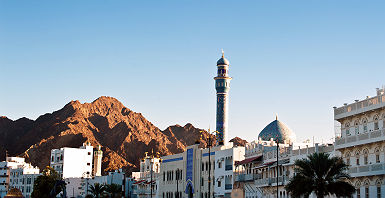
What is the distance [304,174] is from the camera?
4450 cm

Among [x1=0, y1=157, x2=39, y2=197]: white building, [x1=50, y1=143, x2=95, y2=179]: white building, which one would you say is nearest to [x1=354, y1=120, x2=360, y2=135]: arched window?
[x1=50, y1=143, x2=95, y2=179]: white building

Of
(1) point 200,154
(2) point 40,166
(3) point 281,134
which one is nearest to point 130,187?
(1) point 200,154

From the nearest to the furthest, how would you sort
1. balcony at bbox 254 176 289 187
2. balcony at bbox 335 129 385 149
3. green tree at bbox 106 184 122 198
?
balcony at bbox 335 129 385 149
balcony at bbox 254 176 289 187
green tree at bbox 106 184 122 198

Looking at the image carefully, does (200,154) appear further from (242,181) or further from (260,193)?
(260,193)

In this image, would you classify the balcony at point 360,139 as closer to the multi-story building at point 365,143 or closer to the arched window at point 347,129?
the multi-story building at point 365,143

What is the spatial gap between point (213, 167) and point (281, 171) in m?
20.8

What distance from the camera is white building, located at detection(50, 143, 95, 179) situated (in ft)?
466

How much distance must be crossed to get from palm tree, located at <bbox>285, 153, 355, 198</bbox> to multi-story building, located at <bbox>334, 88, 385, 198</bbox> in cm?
358

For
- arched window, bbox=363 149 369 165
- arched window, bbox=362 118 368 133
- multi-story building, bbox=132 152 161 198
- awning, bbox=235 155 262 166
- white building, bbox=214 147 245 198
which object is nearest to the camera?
arched window, bbox=363 149 369 165

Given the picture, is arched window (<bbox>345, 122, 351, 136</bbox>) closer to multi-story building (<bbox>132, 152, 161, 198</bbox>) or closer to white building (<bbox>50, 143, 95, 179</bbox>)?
multi-story building (<bbox>132, 152, 161, 198</bbox>)

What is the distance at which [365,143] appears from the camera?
47.2 metres

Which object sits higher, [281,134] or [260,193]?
[281,134]

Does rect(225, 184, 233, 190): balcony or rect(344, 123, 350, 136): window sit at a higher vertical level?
rect(344, 123, 350, 136): window

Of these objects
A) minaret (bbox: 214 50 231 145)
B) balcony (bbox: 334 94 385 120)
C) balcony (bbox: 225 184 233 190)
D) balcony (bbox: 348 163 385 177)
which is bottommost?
balcony (bbox: 225 184 233 190)
